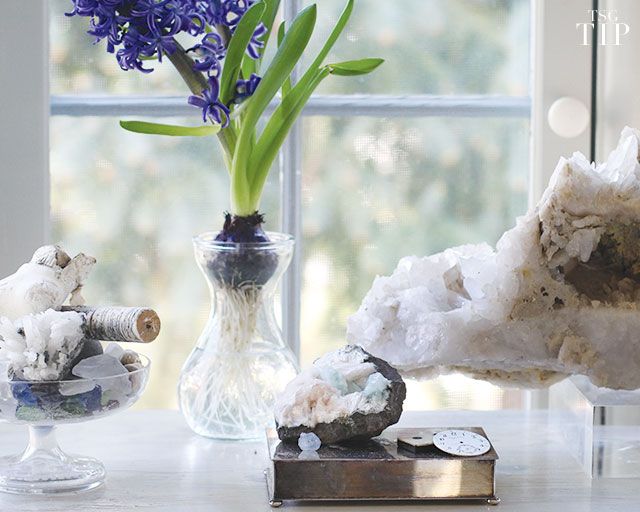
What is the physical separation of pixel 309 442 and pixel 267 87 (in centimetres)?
36

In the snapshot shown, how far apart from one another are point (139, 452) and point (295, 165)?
478mm

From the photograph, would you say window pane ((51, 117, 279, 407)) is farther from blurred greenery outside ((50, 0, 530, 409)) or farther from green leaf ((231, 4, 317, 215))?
green leaf ((231, 4, 317, 215))

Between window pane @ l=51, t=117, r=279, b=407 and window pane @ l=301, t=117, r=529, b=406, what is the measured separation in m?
0.08

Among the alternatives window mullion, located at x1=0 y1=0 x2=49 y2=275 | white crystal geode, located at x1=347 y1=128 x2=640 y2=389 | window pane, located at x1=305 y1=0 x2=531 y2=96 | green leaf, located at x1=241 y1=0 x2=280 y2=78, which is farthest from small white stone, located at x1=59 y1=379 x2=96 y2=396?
window pane, located at x1=305 y1=0 x2=531 y2=96

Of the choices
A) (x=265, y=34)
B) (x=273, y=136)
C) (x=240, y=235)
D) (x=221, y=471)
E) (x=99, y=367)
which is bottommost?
(x=221, y=471)

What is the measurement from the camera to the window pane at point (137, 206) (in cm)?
137

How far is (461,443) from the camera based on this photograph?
0.90 metres

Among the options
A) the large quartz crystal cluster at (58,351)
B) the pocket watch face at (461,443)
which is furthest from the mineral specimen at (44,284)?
the pocket watch face at (461,443)

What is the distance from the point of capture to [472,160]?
1390 mm

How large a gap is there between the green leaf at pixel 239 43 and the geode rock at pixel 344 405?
1.04 ft

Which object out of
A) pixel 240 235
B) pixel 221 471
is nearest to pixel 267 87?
pixel 240 235

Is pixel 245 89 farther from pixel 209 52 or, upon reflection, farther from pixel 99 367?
pixel 99 367

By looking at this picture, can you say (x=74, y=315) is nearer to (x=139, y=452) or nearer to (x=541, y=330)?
(x=139, y=452)

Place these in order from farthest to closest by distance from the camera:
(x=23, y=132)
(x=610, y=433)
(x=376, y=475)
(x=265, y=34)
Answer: (x=23, y=132), (x=265, y=34), (x=610, y=433), (x=376, y=475)
